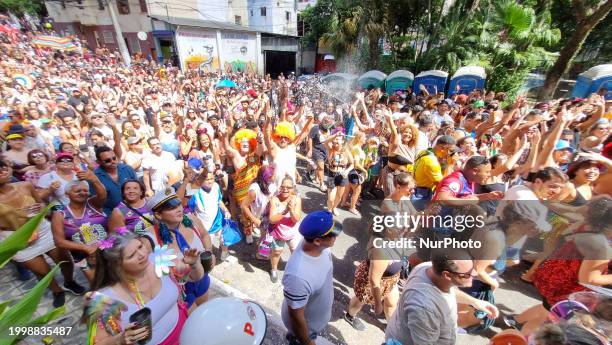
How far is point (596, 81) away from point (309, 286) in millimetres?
14026

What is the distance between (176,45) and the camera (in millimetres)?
21312

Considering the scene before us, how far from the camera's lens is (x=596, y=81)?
9.89 meters

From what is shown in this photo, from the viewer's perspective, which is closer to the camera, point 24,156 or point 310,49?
point 24,156

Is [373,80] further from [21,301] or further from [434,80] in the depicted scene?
[21,301]

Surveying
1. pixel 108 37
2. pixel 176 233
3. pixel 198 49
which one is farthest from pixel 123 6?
pixel 176 233

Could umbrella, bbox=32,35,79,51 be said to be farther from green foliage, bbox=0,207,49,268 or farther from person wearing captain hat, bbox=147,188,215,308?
green foliage, bbox=0,207,49,268

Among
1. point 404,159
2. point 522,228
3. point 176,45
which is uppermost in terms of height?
point 176,45

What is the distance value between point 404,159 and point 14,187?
475cm

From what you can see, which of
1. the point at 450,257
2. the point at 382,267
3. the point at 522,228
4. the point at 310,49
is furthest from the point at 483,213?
the point at 310,49

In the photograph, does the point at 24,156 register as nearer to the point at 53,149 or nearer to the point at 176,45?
the point at 53,149

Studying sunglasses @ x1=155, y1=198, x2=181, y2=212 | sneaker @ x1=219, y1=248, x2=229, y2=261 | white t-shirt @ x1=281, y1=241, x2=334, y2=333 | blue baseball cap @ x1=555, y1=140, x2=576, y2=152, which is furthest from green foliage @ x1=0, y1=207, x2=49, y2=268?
blue baseball cap @ x1=555, y1=140, x2=576, y2=152

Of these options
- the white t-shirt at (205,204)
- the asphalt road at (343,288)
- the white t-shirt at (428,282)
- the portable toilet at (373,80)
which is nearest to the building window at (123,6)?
the portable toilet at (373,80)

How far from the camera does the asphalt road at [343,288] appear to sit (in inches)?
110

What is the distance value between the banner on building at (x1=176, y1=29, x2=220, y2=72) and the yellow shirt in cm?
2304
